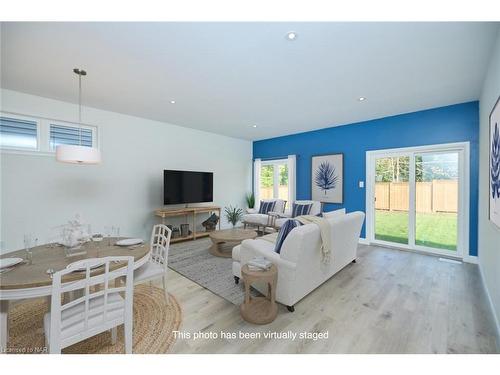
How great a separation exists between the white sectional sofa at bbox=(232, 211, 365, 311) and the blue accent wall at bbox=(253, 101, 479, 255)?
228cm

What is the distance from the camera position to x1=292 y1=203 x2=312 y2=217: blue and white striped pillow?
195 inches

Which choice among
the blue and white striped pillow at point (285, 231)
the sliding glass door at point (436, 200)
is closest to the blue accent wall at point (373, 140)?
the sliding glass door at point (436, 200)

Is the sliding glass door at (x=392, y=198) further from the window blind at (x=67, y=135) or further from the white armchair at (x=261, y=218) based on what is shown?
the window blind at (x=67, y=135)

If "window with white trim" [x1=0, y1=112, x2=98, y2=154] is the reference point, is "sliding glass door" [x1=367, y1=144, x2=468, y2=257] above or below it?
below

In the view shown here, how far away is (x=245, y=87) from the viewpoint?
3023 mm

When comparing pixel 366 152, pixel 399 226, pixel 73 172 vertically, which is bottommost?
pixel 399 226

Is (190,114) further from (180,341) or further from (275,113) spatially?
(180,341)

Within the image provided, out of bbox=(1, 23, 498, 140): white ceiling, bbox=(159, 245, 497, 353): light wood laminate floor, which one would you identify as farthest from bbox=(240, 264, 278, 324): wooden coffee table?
bbox=(1, 23, 498, 140): white ceiling

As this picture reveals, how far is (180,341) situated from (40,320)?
1.38 m

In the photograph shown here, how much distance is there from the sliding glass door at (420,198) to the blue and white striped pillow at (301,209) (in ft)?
4.01

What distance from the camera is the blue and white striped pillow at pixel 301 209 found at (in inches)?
195

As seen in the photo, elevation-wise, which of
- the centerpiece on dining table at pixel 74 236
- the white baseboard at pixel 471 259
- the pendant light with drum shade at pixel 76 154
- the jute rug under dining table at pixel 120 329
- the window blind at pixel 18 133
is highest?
the window blind at pixel 18 133

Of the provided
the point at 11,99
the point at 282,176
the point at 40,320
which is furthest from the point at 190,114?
the point at 40,320

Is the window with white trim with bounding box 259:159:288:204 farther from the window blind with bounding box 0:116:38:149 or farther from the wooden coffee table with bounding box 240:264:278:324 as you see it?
the window blind with bounding box 0:116:38:149
